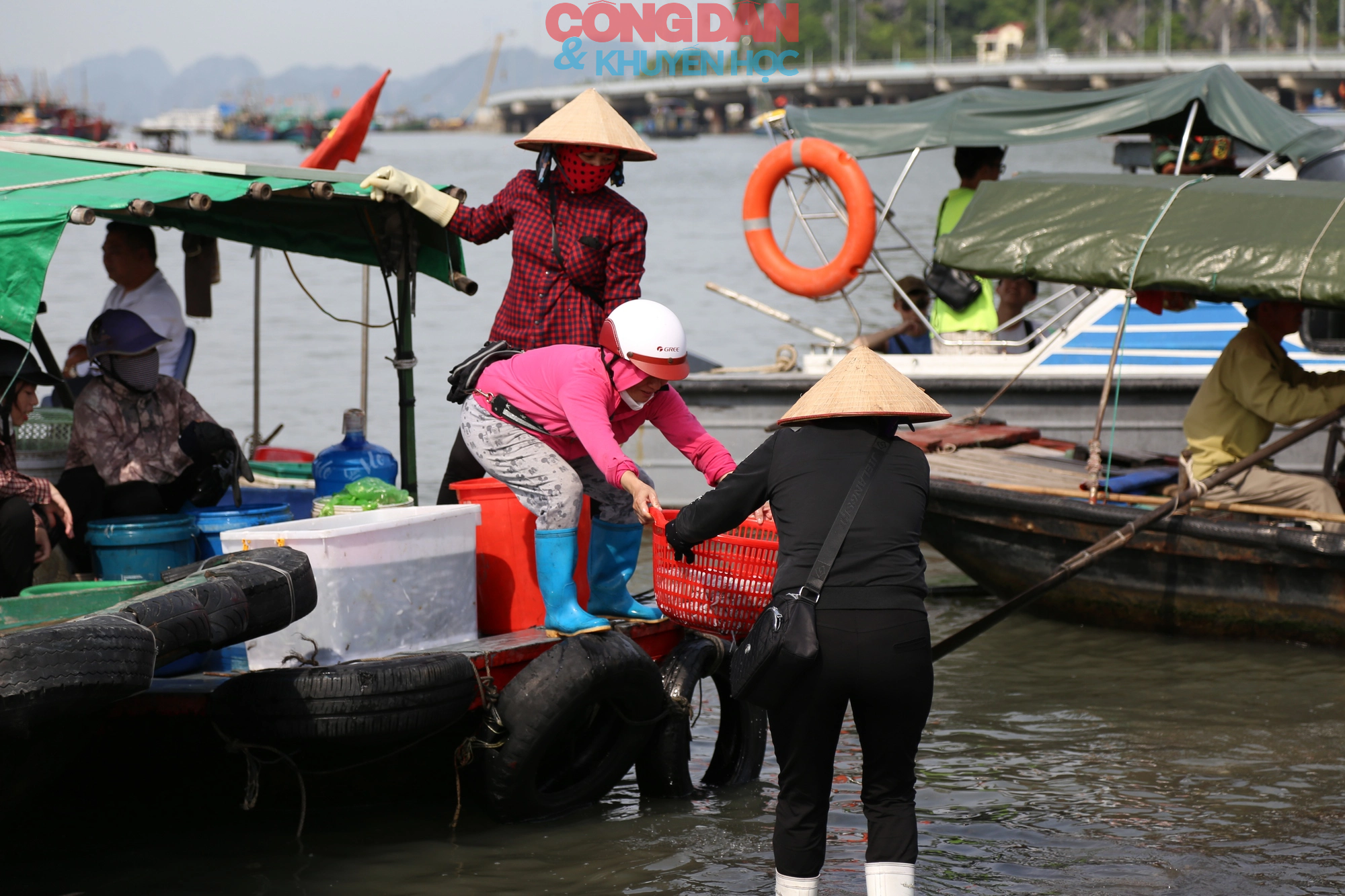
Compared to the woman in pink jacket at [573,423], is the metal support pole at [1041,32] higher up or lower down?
higher up

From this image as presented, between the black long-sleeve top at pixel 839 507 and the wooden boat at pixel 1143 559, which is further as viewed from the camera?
the wooden boat at pixel 1143 559

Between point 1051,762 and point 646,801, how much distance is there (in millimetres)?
1925

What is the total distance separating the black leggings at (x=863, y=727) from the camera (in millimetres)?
4133

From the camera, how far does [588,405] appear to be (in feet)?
17.1

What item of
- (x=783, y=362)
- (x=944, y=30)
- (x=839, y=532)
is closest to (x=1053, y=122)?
(x=783, y=362)

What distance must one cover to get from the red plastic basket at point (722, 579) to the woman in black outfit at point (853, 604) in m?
0.85

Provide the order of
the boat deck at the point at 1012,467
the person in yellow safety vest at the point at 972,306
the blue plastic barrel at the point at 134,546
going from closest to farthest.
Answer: the blue plastic barrel at the point at 134,546
the boat deck at the point at 1012,467
the person in yellow safety vest at the point at 972,306

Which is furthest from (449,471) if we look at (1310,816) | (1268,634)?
(1268,634)

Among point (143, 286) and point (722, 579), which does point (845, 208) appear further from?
point (722, 579)

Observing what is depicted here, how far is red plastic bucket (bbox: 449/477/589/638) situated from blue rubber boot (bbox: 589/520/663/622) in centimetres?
7

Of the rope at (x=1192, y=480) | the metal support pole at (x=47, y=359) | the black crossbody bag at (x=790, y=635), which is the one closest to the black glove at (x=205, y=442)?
the metal support pole at (x=47, y=359)

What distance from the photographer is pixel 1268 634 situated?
8.53 m

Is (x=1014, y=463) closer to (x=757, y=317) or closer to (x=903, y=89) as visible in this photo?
(x=757, y=317)

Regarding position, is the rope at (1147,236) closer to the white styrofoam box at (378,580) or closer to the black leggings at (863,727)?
the white styrofoam box at (378,580)
